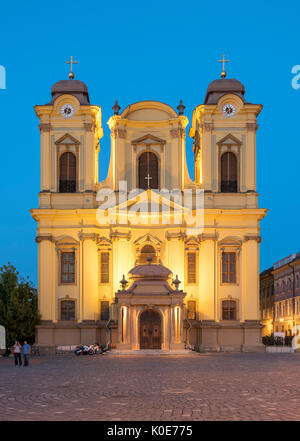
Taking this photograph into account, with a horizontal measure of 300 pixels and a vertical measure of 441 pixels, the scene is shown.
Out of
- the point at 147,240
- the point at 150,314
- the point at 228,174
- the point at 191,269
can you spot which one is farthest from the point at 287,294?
the point at 150,314

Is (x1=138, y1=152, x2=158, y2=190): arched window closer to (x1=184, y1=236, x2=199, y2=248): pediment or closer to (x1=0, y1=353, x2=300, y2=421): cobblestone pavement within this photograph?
(x1=184, y1=236, x2=199, y2=248): pediment

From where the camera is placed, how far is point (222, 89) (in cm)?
5753

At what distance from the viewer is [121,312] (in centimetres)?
5084

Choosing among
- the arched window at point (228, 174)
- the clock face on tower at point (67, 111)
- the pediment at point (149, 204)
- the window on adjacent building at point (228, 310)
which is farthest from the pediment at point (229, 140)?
the window on adjacent building at point (228, 310)

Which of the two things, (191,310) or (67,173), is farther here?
(67,173)

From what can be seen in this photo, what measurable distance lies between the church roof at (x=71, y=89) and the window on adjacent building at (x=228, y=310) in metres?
19.7

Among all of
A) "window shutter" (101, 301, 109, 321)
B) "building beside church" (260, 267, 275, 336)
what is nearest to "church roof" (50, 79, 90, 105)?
"window shutter" (101, 301, 109, 321)

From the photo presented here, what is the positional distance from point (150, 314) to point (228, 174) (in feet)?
43.6

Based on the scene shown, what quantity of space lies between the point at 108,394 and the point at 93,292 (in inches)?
1384

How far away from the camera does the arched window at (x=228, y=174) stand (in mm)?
56375

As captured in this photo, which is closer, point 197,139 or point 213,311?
point 213,311

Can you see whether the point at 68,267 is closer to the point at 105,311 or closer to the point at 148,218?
the point at 105,311

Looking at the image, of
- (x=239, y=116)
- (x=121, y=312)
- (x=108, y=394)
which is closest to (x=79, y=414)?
(x=108, y=394)
